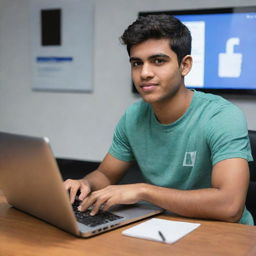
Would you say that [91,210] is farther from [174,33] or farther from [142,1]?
[142,1]

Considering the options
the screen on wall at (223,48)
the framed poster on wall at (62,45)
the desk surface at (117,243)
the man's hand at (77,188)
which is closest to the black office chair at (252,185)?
the desk surface at (117,243)

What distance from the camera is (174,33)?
4.42ft

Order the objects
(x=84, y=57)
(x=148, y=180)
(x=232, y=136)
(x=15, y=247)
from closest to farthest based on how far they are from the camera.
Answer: (x=15, y=247), (x=232, y=136), (x=148, y=180), (x=84, y=57)

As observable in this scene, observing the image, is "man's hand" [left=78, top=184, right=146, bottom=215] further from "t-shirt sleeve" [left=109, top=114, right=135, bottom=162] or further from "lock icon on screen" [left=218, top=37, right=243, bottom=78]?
"lock icon on screen" [left=218, top=37, right=243, bottom=78]

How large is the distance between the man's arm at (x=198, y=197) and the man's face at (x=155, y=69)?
0.32 metres

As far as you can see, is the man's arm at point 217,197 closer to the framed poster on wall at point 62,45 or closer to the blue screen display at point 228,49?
the blue screen display at point 228,49

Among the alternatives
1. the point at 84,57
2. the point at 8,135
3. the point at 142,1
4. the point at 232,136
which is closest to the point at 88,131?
the point at 84,57

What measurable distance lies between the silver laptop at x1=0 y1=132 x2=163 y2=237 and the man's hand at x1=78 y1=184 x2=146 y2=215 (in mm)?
26

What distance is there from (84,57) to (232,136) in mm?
1748

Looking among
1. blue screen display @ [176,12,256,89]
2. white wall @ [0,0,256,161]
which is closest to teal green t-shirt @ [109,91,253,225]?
blue screen display @ [176,12,256,89]

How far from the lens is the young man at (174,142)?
1114 mm

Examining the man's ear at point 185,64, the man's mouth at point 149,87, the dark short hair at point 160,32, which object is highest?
the dark short hair at point 160,32

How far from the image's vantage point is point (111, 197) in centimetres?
109

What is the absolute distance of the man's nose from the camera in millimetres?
1297
